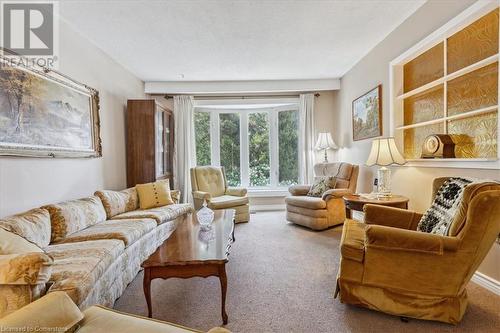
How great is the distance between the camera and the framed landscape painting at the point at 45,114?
2.20 m

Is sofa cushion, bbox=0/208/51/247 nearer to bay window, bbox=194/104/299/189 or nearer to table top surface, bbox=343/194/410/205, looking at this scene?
table top surface, bbox=343/194/410/205

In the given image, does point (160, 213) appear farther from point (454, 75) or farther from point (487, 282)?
point (454, 75)

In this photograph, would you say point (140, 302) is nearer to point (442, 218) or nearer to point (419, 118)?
point (442, 218)

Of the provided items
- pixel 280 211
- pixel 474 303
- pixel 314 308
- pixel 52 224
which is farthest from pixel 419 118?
pixel 52 224

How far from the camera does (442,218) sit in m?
1.90

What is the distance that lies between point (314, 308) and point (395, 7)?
A: 2.94m

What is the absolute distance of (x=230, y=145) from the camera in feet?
19.1

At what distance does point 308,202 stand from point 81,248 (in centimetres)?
290

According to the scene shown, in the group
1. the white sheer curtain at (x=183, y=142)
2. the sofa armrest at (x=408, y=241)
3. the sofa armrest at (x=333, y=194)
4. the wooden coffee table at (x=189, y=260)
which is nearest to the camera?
the sofa armrest at (x=408, y=241)

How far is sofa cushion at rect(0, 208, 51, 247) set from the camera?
6.15 ft

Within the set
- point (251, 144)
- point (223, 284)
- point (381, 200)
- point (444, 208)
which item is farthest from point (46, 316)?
point (251, 144)

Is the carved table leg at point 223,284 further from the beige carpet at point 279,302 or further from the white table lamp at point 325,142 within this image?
the white table lamp at point 325,142

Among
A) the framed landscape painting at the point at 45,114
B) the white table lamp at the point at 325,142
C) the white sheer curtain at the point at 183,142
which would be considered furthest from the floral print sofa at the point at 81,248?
the white table lamp at the point at 325,142

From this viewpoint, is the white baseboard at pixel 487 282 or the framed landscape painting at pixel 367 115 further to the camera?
the framed landscape painting at pixel 367 115
